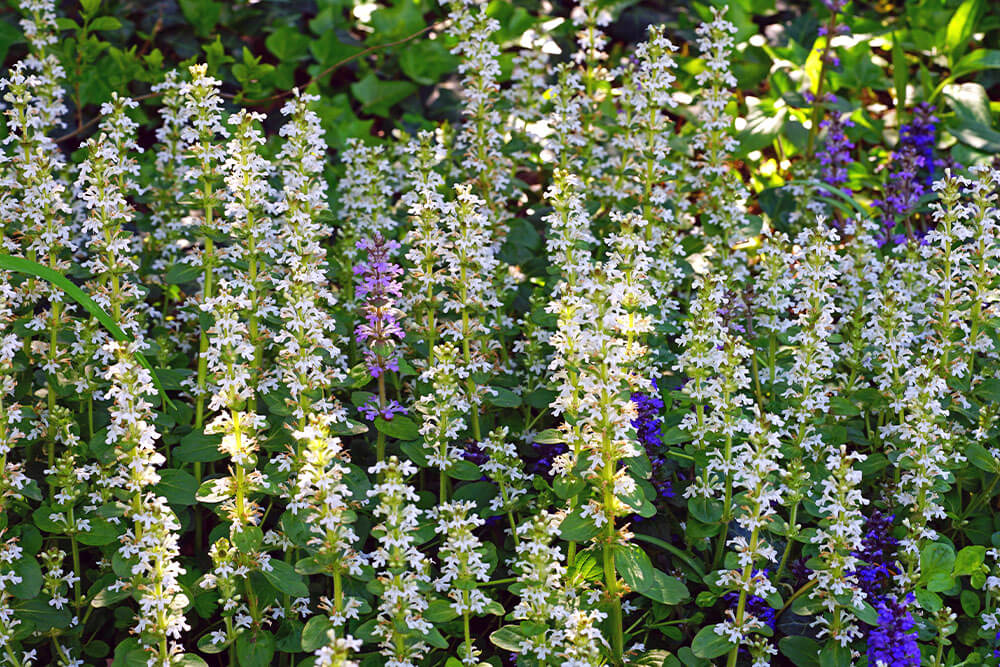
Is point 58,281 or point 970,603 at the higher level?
point 58,281

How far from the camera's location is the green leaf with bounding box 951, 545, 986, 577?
3.52 metres

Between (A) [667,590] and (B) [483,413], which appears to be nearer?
(A) [667,590]

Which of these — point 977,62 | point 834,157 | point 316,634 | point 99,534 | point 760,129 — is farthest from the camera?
point 977,62

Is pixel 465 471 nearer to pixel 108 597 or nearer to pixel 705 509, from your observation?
pixel 705 509

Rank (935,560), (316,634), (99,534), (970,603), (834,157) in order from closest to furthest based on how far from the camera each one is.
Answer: (316,634), (99,534), (935,560), (970,603), (834,157)

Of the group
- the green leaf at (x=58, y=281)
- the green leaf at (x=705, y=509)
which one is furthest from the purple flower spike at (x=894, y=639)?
the green leaf at (x=58, y=281)

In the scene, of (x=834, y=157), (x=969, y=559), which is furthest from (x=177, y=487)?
(x=834, y=157)

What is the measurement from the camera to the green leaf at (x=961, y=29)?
657 cm

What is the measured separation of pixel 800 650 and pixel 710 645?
1.22 feet

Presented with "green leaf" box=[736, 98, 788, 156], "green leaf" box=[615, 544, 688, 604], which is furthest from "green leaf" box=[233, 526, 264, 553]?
"green leaf" box=[736, 98, 788, 156]

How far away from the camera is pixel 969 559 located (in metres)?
3.53

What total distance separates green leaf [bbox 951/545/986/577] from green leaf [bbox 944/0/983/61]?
397cm

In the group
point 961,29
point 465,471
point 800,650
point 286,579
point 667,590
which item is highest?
point 961,29

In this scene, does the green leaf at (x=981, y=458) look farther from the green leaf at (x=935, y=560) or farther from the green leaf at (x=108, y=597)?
the green leaf at (x=108, y=597)
